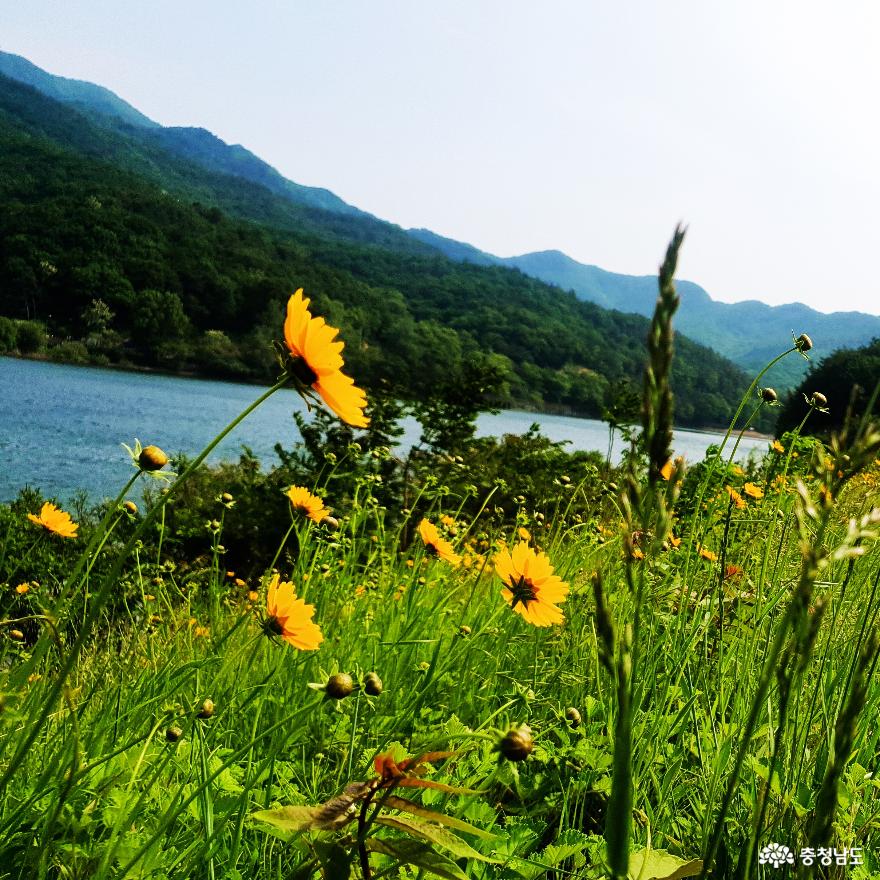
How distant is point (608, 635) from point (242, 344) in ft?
136

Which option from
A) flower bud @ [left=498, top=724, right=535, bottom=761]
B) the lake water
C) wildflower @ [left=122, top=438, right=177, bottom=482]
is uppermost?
wildflower @ [left=122, top=438, right=177, bottom=482]

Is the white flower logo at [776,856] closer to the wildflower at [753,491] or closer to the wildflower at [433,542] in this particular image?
the wildflower at [433,542]

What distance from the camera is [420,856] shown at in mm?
575

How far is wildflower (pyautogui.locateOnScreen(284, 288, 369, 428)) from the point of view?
711mm

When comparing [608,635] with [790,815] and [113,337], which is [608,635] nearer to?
[790,815]

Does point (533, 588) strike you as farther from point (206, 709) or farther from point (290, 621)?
point (206, 709)

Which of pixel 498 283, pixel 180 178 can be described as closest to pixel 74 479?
pixel 498 283

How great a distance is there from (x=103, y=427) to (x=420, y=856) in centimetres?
1467

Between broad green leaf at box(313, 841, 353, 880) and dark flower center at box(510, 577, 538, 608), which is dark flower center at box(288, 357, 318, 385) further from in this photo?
dark flower center at box(510, 577, 538, 608)

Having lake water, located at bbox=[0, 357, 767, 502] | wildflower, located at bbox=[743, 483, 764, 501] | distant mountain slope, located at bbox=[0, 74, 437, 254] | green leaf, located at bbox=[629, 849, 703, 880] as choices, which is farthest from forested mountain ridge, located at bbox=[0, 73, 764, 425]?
distant mountain slope, located at bbox=[0, 74, 437, 254]

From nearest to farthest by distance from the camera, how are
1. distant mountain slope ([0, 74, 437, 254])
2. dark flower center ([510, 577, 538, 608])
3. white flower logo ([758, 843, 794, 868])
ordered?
1. white flower logo ([758, 843, 794, 868])
2. dark flower center ([510, 577, 538, 608])
3. distant mountain slope ([0, 74, 437, 254])

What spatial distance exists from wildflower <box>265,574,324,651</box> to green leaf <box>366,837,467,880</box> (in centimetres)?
43

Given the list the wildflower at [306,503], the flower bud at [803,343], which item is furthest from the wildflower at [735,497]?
the wildflower at [306,503]

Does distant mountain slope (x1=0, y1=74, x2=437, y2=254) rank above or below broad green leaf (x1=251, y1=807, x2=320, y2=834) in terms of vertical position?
above
